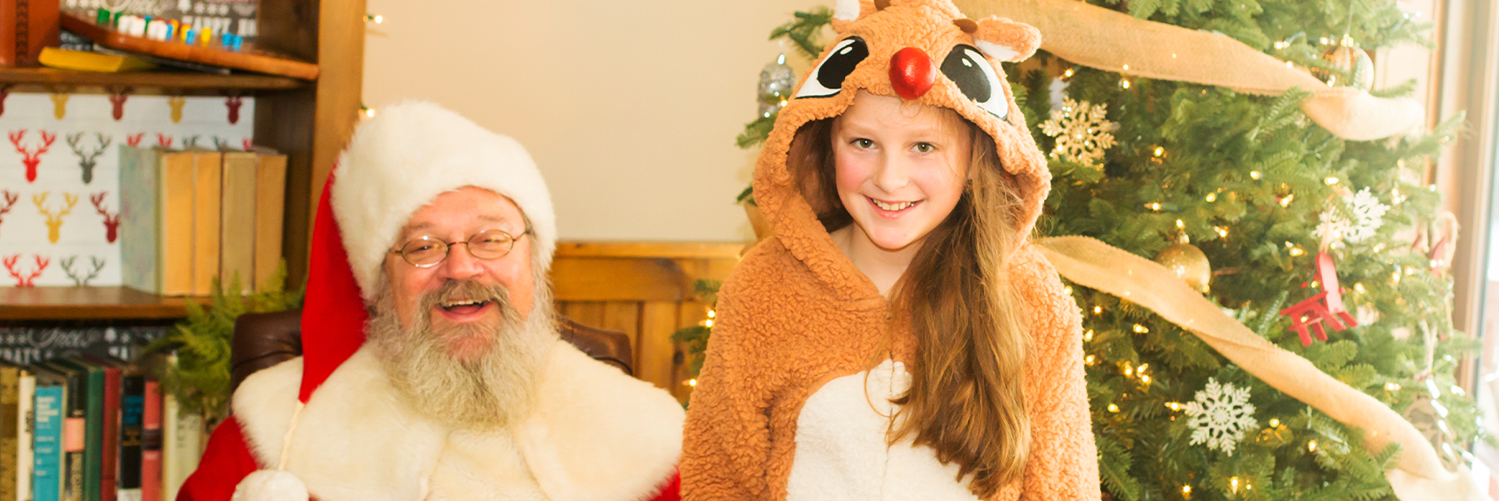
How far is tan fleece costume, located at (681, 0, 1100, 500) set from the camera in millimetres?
1173

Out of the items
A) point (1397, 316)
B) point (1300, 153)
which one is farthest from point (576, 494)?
point (1397, 316)

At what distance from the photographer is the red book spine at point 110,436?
2.12 meters

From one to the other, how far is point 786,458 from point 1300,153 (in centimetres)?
112

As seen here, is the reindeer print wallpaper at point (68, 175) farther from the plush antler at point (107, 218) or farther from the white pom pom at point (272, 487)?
the white pom pom at point (272, 487)

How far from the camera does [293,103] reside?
2240 mm

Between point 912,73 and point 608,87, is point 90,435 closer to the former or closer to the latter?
point 608,87

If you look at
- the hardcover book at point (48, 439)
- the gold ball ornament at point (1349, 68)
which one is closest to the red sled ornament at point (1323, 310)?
the gold ball ornament at point (1349, 68)

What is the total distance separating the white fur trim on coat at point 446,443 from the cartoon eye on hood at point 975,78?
0.92 metres

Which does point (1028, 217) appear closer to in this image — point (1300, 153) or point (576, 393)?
point (1300, 153)

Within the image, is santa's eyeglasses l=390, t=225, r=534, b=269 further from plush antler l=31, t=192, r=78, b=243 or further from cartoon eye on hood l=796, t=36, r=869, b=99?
plush antler l=31, t=192, r=78, b=243

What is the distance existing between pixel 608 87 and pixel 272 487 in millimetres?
1642

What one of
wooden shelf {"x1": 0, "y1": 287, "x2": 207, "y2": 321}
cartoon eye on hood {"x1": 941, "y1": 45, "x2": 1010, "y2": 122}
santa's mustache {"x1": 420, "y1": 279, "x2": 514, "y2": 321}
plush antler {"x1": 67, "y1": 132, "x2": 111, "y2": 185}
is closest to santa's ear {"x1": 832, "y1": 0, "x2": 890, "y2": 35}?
cartoon eye on hood {"x1": 941, "y1": 45, "x2": 1010, "y2": 122}

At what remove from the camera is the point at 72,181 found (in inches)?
92.4

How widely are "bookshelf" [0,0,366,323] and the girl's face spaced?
1.31 meters
